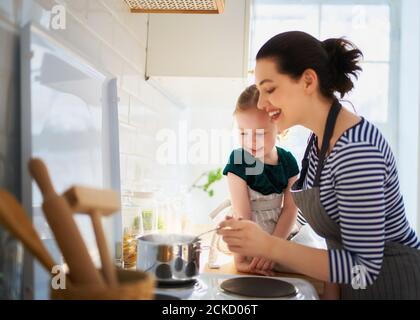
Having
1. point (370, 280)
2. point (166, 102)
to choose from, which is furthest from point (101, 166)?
point (166, 102)

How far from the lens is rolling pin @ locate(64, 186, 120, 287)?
489 mm

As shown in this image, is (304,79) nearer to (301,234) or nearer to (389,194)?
(389,194)

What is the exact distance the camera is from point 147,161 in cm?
156

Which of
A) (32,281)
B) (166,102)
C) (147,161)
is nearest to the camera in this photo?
(32,281)

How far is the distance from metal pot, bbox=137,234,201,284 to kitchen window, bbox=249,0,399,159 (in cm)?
187

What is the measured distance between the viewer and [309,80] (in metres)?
0.96

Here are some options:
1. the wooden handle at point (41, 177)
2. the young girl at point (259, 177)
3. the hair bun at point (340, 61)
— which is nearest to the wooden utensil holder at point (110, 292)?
the wooden handle at point (41, 177)

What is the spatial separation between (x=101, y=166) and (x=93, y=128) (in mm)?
86

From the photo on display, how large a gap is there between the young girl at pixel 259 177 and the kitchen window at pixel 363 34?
1.33 m

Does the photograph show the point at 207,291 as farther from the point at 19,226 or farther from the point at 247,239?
the point at 19,226

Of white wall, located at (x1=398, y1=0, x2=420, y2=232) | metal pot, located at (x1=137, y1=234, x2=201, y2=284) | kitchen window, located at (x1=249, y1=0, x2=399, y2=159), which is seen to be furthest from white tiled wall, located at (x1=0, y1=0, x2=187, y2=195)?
white wall, located at (x1=398, y1=0, x2=420, y2=232)

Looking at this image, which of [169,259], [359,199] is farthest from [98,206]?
[359,199]
